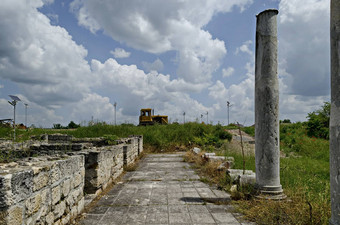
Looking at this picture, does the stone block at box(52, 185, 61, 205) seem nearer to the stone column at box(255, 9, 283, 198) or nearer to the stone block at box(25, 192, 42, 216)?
the stone block at box(25, 192, 42, 216)

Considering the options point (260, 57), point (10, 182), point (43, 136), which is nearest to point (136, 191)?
point (10, 182)

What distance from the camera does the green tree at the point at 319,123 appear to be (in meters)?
19.8

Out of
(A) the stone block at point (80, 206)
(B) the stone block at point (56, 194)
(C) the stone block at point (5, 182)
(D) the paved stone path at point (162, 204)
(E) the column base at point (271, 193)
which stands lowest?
(D) the paved stone path at point (162, 204)

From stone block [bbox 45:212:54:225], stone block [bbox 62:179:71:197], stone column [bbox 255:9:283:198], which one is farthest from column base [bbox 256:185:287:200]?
stone block [bbox 45:212:54:225]

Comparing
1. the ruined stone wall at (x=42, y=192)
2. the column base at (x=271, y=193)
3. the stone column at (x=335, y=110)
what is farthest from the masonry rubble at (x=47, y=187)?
the stone column at (x=335, y=110)

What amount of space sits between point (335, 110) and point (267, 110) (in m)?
1.84

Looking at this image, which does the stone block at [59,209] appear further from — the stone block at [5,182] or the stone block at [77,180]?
the stone block at [5,182]

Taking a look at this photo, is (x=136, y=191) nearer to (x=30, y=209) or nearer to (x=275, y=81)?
(x=30, y=209)

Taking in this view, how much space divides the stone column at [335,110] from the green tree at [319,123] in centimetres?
1963

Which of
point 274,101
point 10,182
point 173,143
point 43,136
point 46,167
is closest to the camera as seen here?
point 10,182

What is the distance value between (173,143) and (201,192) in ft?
30.0

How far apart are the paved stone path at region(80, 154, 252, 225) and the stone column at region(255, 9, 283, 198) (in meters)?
0.97

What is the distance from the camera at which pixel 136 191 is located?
543cm

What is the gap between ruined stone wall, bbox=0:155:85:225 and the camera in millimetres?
2215
